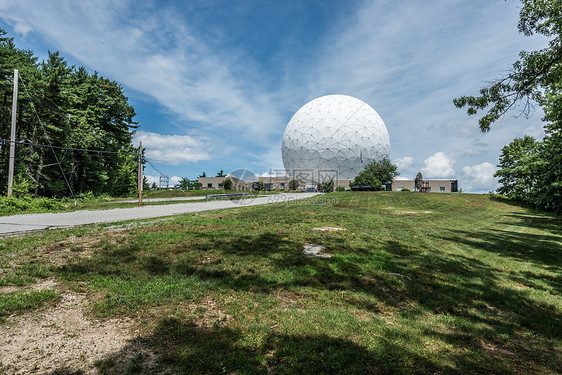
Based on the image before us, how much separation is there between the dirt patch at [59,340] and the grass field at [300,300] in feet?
0.55

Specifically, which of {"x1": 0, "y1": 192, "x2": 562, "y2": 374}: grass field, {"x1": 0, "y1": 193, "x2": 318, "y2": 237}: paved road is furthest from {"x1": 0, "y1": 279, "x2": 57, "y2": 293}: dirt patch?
{"x1": 0, "y1": 193, "x2": 318, "y2": 237}: paved road

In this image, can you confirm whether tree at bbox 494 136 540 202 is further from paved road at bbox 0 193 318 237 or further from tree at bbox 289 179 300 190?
tree at bbox 289 179 300 190

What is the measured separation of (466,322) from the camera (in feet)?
13.7

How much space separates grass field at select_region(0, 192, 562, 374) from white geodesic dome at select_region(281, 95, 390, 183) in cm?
6291

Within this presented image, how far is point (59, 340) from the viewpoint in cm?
314

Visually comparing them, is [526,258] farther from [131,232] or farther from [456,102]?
[131,232]

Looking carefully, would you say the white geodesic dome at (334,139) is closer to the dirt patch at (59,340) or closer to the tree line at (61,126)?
the tree line at (61,126)

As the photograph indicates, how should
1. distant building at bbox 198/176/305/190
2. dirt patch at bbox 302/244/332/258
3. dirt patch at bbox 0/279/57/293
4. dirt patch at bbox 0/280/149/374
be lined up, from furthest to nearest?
distant building at bbox 198/176/305/190 < dirt patch at bbox 302/244/332/258 < dirt patch at bbox 0/279/57/293 < dirt patch at bbox 0/280/149/374

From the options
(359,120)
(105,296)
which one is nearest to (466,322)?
(105,296)

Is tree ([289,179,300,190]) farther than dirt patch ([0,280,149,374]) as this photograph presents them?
Yes

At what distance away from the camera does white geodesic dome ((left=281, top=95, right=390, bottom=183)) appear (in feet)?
229

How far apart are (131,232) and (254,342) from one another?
7.26m

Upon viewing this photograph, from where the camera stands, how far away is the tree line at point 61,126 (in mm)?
27141

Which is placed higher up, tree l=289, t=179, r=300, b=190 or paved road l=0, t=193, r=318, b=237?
tree l=289, t=179, r=300, b=190
